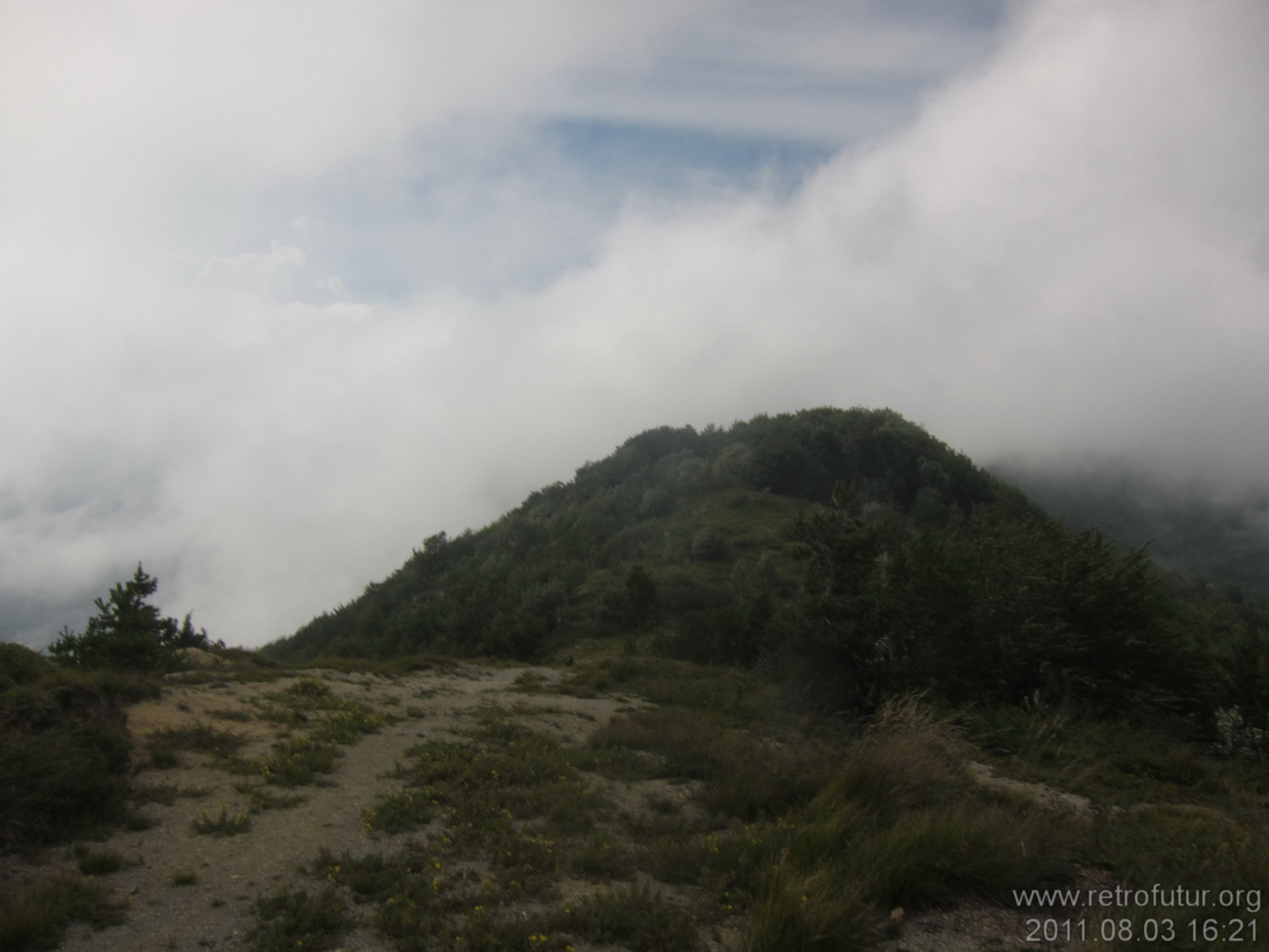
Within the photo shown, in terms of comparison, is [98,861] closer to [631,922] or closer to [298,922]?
[298,922]

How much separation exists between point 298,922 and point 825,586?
1465 centimetres

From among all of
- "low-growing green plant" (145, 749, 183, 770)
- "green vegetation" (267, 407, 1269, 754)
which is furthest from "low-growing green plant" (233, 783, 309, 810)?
"green vegetation" (267, 407, 1269, 754)

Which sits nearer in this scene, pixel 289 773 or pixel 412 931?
pixel 412 931

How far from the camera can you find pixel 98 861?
5.68 metres

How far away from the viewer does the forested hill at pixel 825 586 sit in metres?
17.1

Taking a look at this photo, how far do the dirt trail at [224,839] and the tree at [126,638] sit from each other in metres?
2.65

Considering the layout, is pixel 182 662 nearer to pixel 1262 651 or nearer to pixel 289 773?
pixel 289 773

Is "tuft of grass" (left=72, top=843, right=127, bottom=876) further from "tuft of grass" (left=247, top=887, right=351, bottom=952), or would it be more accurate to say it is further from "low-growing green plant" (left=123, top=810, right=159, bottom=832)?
"tuft of grass" (left=247, top=887, right=351, bottom=952)

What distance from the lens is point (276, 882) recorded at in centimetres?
554

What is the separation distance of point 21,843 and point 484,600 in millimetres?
36032

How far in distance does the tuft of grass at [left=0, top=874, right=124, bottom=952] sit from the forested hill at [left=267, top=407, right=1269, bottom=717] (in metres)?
13.7

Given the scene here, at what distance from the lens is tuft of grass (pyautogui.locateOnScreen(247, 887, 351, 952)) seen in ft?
15.0

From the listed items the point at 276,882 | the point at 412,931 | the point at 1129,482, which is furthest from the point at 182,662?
the point at 1129,482

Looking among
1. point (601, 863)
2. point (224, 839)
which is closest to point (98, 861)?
point (224, 839)
